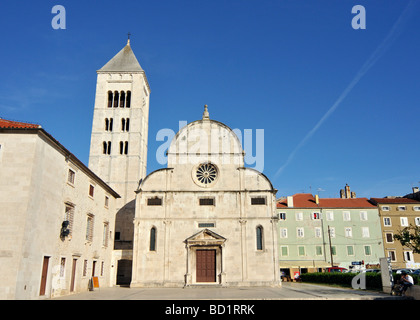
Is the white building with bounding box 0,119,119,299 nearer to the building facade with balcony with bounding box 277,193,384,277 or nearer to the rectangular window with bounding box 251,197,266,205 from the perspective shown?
the rectangular window with bounding box 251,197,266,205

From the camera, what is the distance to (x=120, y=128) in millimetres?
43031

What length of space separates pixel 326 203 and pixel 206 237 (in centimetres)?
2653

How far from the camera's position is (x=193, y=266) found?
30203 millimetres

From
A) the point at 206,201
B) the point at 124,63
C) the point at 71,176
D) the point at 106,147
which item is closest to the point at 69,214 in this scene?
the point at 71,176

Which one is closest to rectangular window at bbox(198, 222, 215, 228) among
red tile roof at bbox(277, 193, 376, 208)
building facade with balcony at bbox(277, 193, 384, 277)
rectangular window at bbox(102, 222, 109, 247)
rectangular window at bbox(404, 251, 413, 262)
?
rectangular window at bbox(102, 222, 109, 247)

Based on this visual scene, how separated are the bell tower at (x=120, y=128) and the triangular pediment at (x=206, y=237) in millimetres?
12359

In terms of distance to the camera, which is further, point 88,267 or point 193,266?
point 193,266

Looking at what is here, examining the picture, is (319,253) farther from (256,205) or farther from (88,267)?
(88,267)

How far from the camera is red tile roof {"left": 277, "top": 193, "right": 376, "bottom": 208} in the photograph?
163 ft

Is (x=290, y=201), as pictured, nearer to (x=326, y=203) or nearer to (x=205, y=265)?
(x=326, y=203)

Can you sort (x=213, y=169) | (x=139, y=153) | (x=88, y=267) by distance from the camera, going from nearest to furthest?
(x=88, y=267) < (x=213, y=169) < (x=139, y=153)

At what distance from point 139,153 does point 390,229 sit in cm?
3574

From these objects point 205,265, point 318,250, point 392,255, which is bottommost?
point 205,265

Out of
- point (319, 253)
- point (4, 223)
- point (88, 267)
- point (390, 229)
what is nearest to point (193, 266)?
point (88, 267)
